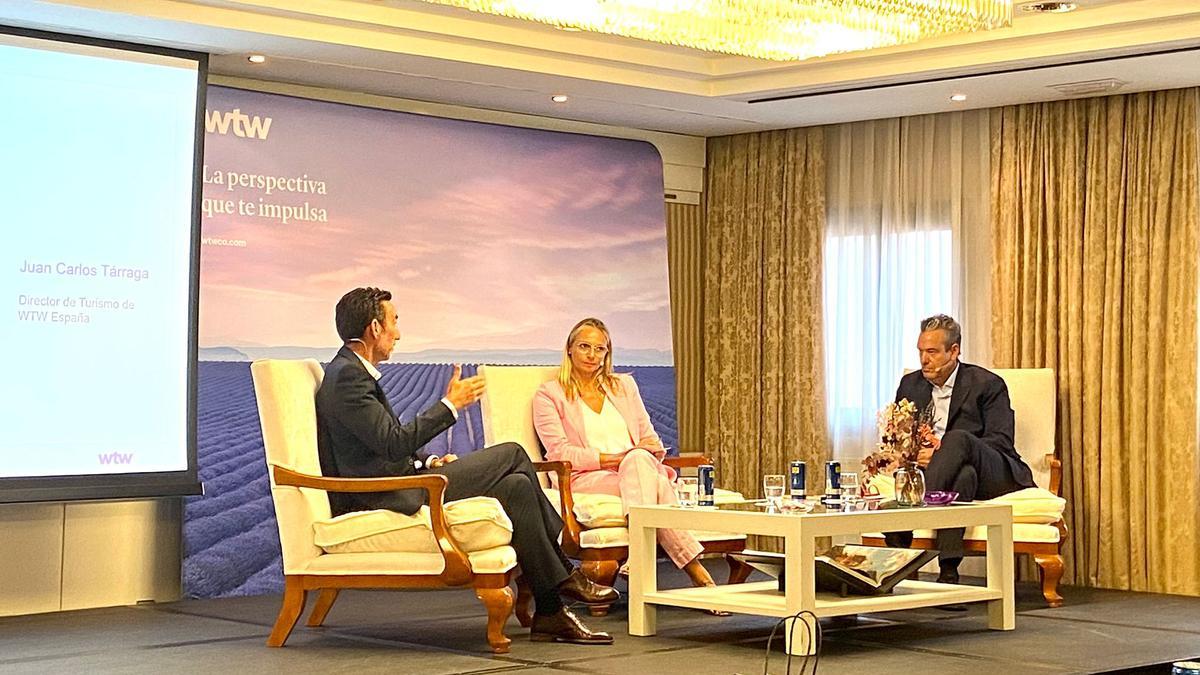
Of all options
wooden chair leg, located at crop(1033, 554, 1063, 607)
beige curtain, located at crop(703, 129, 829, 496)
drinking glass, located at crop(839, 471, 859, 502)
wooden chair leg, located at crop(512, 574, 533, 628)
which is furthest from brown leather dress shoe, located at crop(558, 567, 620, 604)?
beige curtain, located at crop(703, 129, 829, 496)

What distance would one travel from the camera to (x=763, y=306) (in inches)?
345

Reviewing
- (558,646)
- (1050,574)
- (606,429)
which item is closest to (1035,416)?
(1050,574)

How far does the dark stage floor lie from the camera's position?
5.01 m

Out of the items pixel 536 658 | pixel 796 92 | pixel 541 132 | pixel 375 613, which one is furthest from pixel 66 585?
pixel 796 92

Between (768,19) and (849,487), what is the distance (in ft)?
5.19

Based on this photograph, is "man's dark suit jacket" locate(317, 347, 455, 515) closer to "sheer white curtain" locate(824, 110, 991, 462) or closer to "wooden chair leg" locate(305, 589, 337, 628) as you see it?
"wooden chair leg" locate(305, 589, 337, 628)

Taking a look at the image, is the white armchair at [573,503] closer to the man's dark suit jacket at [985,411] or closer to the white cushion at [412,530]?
the white cushion at [412,530]

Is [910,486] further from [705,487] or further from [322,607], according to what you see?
[322,607]

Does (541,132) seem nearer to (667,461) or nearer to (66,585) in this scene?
(667,461)

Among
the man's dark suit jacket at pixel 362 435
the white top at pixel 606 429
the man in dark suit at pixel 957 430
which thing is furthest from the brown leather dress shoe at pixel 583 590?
the man in dark suit at pixel 957 430

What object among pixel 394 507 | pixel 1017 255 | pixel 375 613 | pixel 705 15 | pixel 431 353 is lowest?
pixel 375 613

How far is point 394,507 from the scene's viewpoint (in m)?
5.24

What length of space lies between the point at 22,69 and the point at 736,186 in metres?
3.97

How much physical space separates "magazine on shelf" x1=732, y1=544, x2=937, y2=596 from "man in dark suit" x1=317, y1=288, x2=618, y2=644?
61cm
